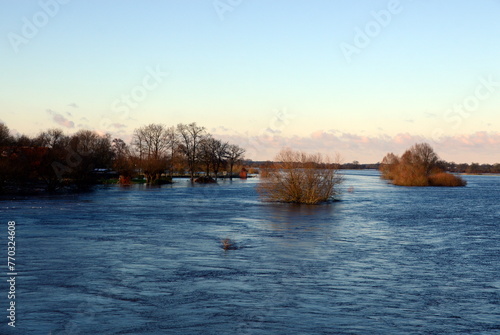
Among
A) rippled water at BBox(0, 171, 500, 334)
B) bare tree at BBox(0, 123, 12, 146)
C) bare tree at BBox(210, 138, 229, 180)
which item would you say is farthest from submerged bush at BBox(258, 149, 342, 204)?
bare tree at BBox(210, 138, 229, 180)

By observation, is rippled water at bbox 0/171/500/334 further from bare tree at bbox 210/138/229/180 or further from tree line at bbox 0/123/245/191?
bare tree at bbox 210/138/229/180

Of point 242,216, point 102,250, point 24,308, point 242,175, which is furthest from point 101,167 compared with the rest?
point 24,308

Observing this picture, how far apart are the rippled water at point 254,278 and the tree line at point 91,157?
30832mm

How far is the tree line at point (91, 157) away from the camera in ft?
192

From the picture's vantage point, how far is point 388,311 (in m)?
12.5

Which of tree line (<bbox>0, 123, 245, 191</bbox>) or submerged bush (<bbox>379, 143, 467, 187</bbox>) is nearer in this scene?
tree line (<bbox>0, 123, 245, 191</bbox>)

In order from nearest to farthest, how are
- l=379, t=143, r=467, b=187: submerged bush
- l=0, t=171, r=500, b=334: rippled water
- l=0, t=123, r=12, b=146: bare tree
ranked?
1. l=0, t=171, r=500, b=334: rippled water
2. l=0, t=123, r=12, b=146: bare tree
3. l=379, t=143, r=467, b=187: submerged bush

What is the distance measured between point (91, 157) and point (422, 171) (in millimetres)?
54069

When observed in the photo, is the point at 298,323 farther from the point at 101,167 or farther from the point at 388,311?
the point at 101,167

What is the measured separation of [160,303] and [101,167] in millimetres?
94129

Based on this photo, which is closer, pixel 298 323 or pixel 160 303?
pixel 298 323

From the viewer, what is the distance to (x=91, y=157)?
70625 mm

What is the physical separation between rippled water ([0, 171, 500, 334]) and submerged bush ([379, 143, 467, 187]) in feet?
193

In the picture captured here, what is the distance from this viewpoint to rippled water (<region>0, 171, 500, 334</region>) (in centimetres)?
1151
